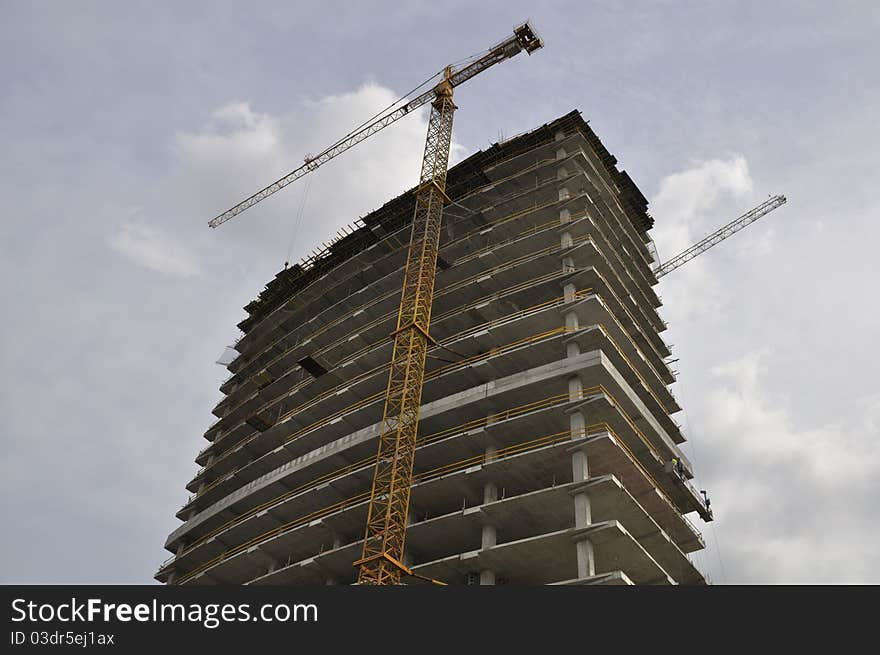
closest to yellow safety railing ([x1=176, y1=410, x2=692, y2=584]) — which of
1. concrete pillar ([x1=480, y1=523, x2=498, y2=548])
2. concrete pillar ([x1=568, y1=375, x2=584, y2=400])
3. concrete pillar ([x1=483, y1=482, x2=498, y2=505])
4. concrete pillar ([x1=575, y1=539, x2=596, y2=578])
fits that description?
concrete pillar ([x1=568, y1=375, x2=584, y2=400])

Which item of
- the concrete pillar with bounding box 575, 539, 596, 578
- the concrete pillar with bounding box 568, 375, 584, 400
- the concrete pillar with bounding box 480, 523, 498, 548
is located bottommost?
the concrete pillar with bounding box 575, 539, 596, 578

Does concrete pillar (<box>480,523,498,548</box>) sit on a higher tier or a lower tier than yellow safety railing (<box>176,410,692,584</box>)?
lower

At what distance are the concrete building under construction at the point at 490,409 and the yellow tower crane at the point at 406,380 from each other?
28.6 inches

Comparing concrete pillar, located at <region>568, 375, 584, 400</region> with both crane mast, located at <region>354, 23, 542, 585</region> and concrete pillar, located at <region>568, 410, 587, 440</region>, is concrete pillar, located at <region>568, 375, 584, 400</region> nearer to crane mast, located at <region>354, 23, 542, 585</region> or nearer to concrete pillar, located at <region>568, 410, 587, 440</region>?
concrete pillar, located at <region>568, 410, 587, 440</region>

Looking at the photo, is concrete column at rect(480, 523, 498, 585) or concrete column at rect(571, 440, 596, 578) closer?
concrete column at rect(571, 440, 596, 578)

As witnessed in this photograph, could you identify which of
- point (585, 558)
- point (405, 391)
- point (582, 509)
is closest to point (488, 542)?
point (582, 509)

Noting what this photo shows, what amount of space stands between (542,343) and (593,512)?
25.1 ft

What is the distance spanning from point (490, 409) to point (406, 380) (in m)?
4.88

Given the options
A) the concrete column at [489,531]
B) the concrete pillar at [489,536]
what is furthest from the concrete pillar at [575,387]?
the concrete pillar at [489,536]

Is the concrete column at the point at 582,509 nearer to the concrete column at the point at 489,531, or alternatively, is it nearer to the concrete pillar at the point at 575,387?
the concrete pillar at the point at 575,387

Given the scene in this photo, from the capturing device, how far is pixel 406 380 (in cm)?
3547

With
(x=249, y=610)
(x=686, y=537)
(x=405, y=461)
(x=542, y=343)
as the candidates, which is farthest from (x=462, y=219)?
(x=249, y=610)

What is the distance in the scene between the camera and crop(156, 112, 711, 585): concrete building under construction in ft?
93.5

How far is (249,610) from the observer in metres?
18.7
